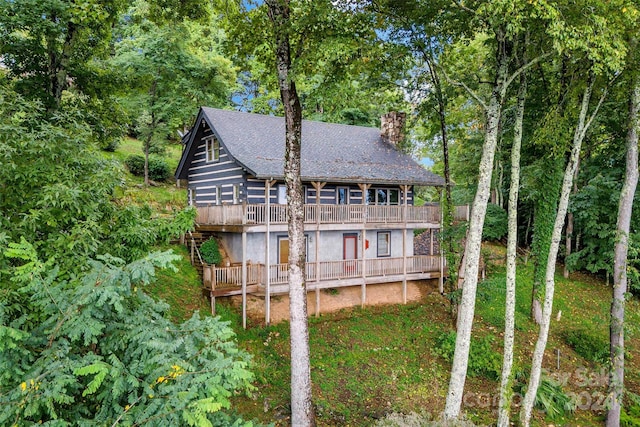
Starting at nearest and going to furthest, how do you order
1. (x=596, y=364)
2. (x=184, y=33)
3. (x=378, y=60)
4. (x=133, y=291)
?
(x=133, y=291) < (x=378, y=60) < (x=596, y=364) < (x=184, y=33)

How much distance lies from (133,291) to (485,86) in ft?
60.8

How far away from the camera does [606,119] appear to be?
47.8 feet

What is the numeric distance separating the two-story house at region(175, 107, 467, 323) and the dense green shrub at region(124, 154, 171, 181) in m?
6.91

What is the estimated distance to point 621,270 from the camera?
434 inches

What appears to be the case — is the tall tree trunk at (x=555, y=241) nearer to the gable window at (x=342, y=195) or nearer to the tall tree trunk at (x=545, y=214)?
the tall tree trunk at (x=545, y=214)

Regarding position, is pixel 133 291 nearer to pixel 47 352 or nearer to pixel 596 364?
pixel 47 352

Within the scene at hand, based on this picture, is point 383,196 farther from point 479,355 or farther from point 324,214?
point 479,355

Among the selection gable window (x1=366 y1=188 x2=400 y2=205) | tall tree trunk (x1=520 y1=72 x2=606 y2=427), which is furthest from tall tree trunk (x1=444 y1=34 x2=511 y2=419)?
gable window (x1=366 y1=188 x2=400 y2=205)

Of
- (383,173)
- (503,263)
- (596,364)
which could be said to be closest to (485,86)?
(383,173)

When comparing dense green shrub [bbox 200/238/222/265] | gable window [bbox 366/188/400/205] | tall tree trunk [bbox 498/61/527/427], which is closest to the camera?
tall tree trunk [bbox 498/61/527/427]

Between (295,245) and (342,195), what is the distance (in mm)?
10021

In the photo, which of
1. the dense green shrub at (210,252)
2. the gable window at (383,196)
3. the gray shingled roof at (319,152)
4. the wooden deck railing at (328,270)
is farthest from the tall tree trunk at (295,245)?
the gable window at (383,196)

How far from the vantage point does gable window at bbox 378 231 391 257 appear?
1929 cm

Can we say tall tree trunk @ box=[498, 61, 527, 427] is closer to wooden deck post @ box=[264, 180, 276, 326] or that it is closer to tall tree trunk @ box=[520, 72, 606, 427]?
tall tree trunk @ box=[520, 72, 606, 427]
